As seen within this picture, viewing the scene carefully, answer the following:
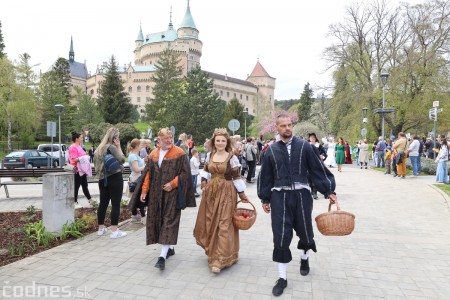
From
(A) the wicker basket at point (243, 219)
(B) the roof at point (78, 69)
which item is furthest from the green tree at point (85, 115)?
(B) the roof at point (78, 69)

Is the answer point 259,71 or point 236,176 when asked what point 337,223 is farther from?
point 259,71

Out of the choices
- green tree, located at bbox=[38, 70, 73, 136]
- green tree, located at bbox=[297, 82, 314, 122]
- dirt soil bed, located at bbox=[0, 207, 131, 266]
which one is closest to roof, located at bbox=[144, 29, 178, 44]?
green tree, located at bbox=[297, 82, 314, 122]

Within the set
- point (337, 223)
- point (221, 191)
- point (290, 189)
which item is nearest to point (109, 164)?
point (221, 191)

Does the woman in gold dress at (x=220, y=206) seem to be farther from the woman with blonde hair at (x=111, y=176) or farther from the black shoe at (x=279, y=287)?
the woman with blonde hair at (x=111, y=176)

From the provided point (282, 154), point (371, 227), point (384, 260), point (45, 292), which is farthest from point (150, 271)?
point (371, 227)

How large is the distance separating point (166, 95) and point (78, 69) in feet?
252

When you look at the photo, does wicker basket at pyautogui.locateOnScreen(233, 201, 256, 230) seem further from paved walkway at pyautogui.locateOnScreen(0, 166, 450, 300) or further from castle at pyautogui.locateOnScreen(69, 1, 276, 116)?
castle at pyautogui.locateOnScreen(69, 1, 276, 116)

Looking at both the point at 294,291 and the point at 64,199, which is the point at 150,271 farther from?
the point at 64,199

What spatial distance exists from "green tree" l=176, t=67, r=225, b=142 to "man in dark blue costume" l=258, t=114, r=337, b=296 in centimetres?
3912

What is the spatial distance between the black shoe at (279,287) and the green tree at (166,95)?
40.3 m

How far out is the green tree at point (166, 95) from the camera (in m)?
45.4

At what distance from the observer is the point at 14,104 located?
38.5 meters

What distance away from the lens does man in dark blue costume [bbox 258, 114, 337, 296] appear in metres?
3.81

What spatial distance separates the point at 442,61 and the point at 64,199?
1106 inches
